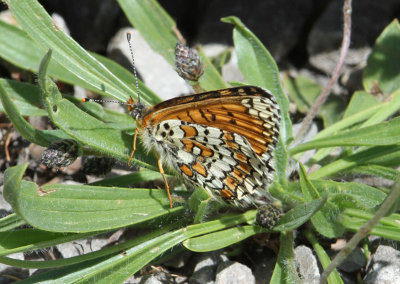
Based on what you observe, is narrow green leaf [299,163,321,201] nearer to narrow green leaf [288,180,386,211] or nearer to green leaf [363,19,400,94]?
narrow green leaf [288,180,386,211]

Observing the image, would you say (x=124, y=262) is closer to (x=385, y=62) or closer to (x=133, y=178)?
(x=133, y=178)

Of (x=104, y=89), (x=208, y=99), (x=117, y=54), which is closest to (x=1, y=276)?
(x=104, y=89)

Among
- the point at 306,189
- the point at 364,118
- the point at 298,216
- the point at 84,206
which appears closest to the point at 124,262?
the point at 84,206

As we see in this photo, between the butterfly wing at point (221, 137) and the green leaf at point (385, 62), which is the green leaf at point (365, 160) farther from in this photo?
the green leaf at point (385, 62)

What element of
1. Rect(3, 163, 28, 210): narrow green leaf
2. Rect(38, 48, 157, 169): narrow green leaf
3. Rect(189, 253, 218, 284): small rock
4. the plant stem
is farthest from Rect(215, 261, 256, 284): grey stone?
Rect(3, 163, 28, 210): narrow green leaf

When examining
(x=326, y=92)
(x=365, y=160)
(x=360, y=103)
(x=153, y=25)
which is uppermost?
(x=153, y=25)

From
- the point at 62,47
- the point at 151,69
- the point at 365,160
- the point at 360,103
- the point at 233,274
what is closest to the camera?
the point at 233,274

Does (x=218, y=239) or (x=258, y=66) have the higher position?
(x=258, y=66)
